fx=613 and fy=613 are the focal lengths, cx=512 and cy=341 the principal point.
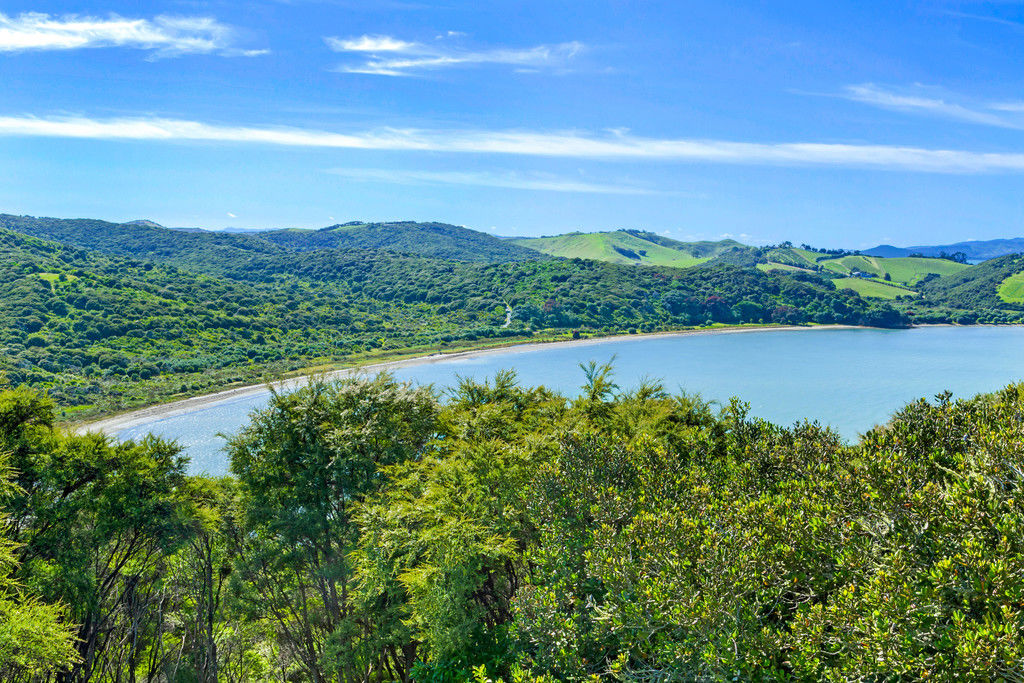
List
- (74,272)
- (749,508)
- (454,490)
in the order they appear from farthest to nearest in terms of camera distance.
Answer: (74,272) < (454,490) < (749,508)

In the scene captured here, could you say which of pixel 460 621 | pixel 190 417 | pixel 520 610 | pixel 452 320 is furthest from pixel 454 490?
pixel 452 320

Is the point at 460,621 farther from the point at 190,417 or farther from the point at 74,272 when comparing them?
the point at 74,272

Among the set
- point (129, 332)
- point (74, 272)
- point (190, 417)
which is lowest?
point (190, 417)

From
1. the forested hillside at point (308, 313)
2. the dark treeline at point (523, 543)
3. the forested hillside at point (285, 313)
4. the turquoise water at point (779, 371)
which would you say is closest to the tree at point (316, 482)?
the dark treeline at point (523, 543)

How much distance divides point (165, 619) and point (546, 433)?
52.5ft

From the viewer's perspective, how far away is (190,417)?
248 feet

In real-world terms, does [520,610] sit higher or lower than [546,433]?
lower

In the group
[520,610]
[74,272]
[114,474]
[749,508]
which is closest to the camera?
[749,508]

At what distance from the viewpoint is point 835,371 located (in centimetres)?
9956

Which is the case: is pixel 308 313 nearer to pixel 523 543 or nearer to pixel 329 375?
pixel 329 375

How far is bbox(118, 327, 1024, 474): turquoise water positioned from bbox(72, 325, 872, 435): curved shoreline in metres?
2.38

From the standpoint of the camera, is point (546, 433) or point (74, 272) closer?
point (546, 433)

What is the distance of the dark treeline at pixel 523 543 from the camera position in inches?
316

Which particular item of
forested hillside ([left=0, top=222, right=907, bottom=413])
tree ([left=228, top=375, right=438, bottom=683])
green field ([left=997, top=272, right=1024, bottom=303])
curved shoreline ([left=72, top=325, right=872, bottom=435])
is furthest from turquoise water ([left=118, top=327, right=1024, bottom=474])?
green field ([left=997, top=272, right=1024, bottom=303])
